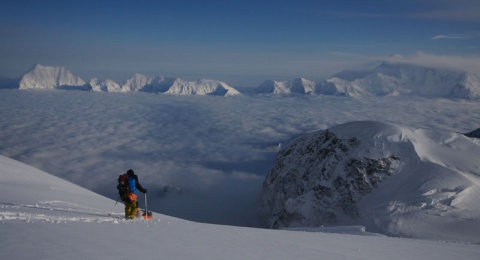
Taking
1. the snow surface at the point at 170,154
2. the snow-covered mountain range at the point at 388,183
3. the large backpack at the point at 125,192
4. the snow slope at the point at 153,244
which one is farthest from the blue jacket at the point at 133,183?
the snow surface at the point at 170,154

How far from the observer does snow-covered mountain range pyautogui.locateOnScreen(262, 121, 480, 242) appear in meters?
32.6

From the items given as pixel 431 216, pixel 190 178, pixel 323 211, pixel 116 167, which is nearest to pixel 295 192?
pixel 323 211

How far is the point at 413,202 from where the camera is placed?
34906 millimetres

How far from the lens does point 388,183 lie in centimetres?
3950

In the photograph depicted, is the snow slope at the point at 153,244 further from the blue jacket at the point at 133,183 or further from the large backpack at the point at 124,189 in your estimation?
the blue jacket at the point at 133,183

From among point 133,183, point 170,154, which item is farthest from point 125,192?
point 170,154

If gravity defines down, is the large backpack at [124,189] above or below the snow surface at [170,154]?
above

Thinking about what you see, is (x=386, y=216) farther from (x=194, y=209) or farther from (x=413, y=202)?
(x=194, y=209)

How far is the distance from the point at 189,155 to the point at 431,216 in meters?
96.5

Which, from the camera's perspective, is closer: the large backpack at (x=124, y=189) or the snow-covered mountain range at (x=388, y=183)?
the large backpack at (x=124, y=189)

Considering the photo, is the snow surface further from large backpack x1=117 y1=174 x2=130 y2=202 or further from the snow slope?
the snow slope

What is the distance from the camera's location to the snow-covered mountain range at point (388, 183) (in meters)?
32.6

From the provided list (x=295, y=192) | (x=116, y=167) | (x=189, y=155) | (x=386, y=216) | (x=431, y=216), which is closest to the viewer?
(x=431, y=216)

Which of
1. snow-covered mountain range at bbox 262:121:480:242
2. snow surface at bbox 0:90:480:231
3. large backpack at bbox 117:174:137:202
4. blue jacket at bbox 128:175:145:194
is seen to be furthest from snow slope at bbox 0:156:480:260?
snow surface at bbox 0:90:480:231
